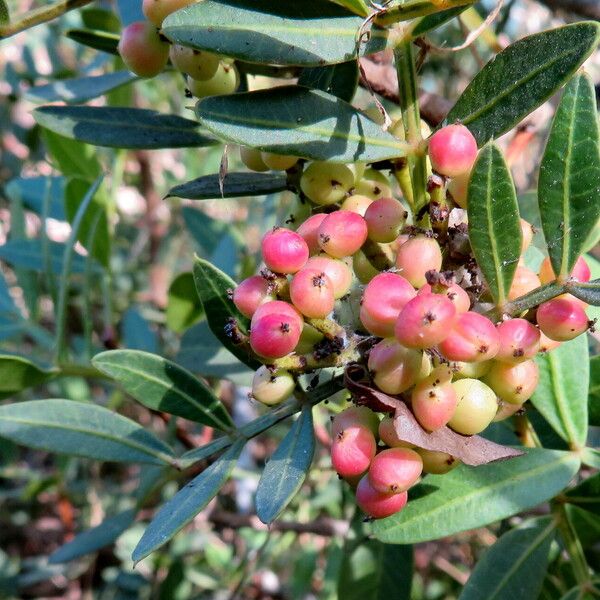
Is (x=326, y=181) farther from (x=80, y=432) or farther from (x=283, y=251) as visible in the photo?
(x=80, y=432)

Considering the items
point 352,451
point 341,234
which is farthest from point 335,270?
point 352,451

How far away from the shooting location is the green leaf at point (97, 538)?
106cm

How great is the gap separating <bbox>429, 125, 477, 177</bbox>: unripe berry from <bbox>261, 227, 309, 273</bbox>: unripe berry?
12 centimetres

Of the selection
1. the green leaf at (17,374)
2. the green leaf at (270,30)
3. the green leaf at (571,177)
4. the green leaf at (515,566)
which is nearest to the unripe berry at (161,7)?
the green leaf at (270,30)

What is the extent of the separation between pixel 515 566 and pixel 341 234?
1.23ft

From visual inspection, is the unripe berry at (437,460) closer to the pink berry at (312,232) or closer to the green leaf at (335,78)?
the pink berry at (312,232)

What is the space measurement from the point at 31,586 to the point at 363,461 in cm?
176

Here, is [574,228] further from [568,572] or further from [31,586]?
[31,586]

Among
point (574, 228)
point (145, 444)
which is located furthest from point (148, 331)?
point (574, 228)

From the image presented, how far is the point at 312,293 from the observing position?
1.79 ft

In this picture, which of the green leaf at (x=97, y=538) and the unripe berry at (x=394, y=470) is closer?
the unripe berry at (x=394, y=470)

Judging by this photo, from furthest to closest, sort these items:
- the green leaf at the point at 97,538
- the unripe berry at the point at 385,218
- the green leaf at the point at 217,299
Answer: the green leaf at the point at 97,538 < the green leaf at the point at 217,299 < the unripe berry at the point at 385,218

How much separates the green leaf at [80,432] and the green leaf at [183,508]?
0.14 meters

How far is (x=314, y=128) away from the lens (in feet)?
1.86
